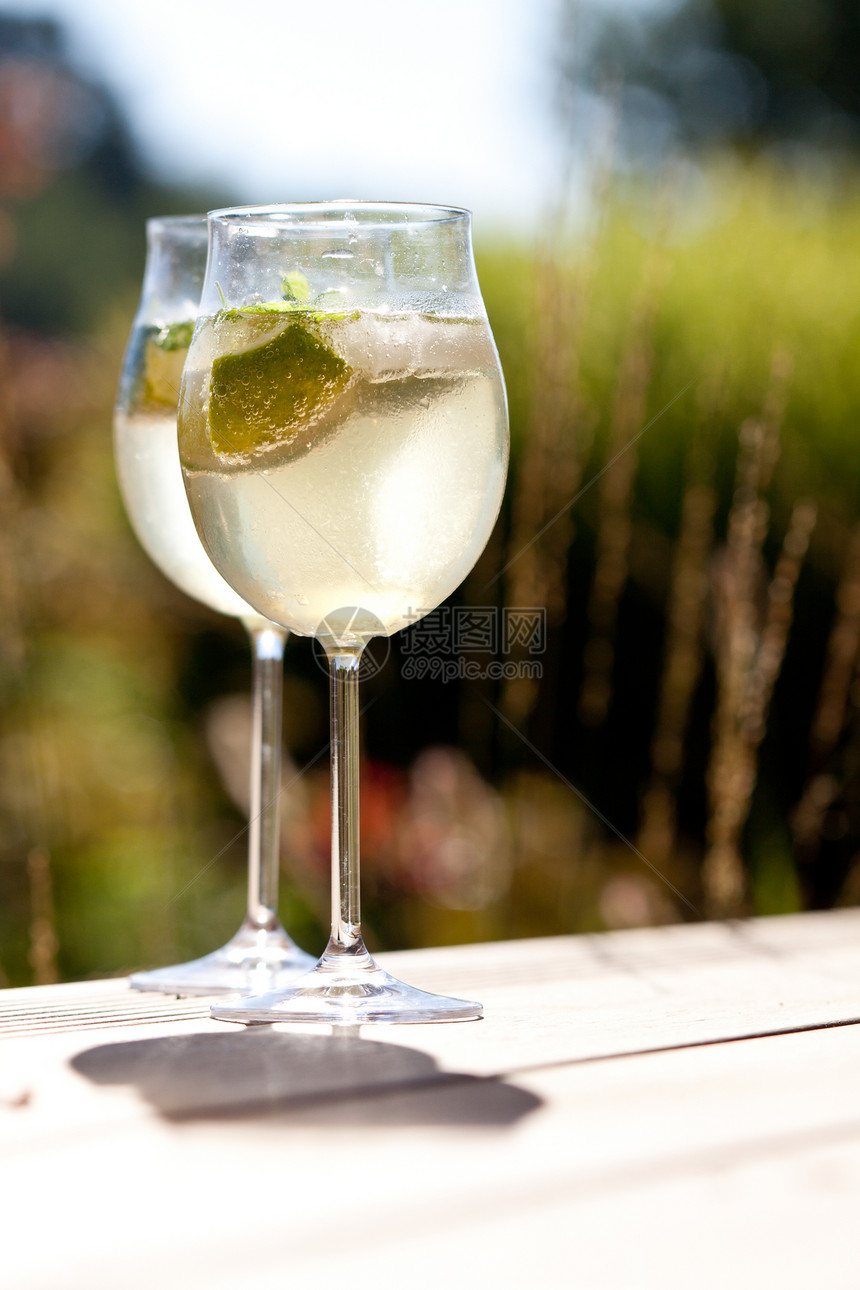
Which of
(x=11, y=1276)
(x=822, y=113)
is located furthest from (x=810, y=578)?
(x=822, y=113)

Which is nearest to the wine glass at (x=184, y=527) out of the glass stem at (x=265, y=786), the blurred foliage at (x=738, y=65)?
the glass stem at (x=265, y=786)

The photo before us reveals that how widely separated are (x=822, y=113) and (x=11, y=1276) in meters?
12.1

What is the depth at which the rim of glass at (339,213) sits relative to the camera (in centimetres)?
A: 93

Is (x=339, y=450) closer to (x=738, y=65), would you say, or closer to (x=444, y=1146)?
(x=444, y=1146)

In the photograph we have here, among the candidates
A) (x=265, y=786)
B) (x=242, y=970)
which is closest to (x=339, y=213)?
(x=265, y=786)

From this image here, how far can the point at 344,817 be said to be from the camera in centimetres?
96

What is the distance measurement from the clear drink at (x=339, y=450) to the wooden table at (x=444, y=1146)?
1.03 ft

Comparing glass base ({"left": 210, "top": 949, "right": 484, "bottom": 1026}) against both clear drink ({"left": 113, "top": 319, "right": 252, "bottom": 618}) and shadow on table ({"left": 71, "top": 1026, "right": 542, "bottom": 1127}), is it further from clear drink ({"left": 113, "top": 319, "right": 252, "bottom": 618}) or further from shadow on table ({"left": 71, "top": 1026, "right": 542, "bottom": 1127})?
clear drink ({"left": 113, "top": 319, "right": 252, "bottom": 618})

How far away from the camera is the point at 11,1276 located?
53 centimetres

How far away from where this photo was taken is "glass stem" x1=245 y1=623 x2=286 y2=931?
3.95 ft

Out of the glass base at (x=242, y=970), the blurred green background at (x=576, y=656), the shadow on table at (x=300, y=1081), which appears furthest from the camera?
the blurred green background at (x=576, y=656)

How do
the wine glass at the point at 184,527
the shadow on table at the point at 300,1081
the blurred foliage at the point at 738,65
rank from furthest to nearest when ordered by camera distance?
the blurred foliage at the point at 738,65
the wine glass at the point at 184,527
the shadow on table at the point at 300,1081

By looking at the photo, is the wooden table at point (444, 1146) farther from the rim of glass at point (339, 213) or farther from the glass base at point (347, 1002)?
the rim of glass at point (339, 213)

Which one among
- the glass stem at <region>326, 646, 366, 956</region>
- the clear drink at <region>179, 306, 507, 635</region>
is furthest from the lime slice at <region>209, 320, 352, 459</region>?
the glass stem at <region>326, 646, 366, 956</region>
